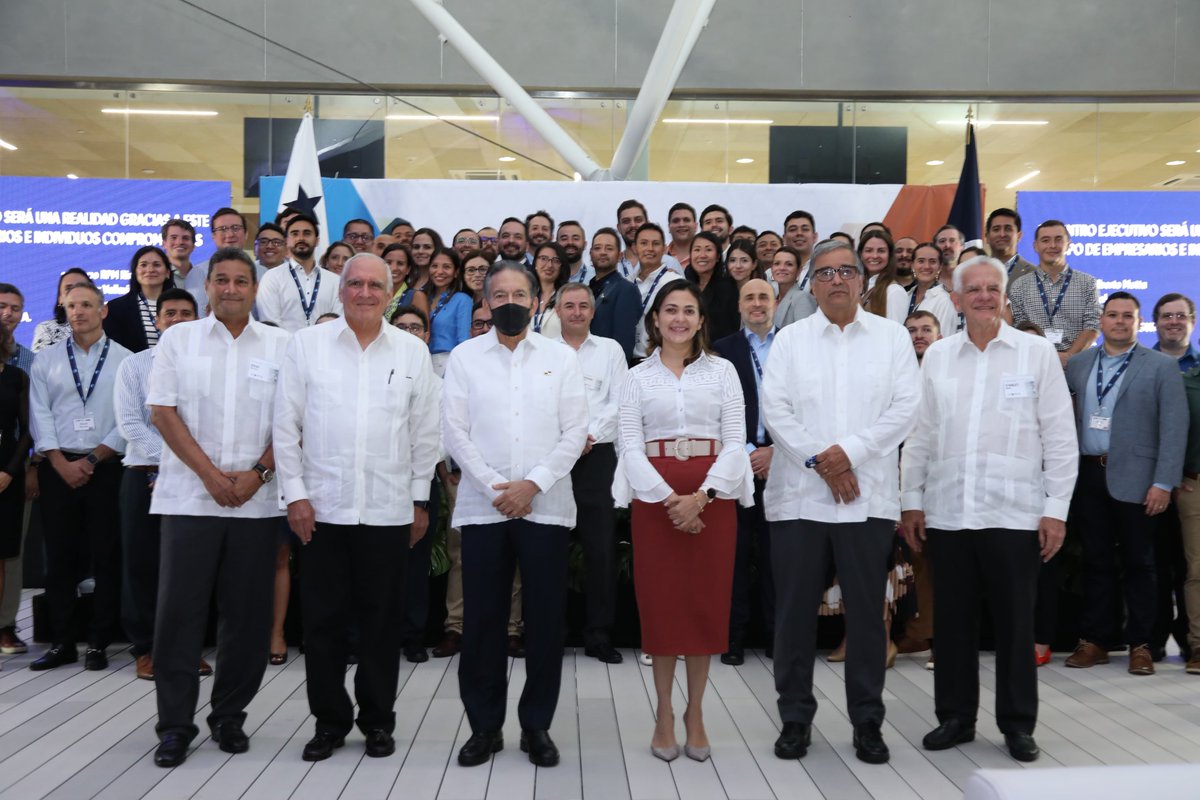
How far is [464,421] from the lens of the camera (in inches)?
154

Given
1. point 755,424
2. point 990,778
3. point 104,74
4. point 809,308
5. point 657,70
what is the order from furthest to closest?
point 104,74
point 657,70
point 809,308
point 755,424
point 990,778

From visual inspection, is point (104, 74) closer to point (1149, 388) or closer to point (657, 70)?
point (657, 70)

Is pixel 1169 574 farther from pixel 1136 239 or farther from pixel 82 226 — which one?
pixel 82 226

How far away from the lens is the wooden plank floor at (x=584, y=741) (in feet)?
11.7

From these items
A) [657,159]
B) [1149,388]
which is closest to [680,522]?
[1149,388]

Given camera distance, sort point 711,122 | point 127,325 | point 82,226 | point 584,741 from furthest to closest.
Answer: point 711,122 → point 82,226 → point 127,325 → point 584,741

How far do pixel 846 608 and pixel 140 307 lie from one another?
450cm

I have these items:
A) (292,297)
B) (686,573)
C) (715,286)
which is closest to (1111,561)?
(715,286)

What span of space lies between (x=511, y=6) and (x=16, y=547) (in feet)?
26.3

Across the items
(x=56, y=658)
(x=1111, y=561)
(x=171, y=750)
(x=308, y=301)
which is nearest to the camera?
(x=171, y=750)

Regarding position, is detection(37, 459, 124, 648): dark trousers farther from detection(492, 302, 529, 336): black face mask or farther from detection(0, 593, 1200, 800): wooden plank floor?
detection(492, 302, 529, 336): black face mask

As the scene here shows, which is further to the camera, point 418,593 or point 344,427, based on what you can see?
point 418,593

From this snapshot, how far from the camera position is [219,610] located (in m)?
3.95

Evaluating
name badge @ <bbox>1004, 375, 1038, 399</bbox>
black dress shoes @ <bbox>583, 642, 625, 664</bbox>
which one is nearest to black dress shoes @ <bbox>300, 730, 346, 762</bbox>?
black dress shoes @ <bbox>583, 642, 625, 664</bbox>
